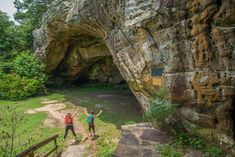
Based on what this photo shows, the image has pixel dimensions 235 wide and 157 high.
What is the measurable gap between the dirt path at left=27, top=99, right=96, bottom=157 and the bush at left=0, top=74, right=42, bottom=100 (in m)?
3.05

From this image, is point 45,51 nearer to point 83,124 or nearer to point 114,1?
point 83,124

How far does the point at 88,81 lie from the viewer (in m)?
28.5

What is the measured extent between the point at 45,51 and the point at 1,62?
6114 mm

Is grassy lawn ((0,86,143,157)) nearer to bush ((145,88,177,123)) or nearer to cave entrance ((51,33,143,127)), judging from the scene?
cave entrance ((51,33,143,127))

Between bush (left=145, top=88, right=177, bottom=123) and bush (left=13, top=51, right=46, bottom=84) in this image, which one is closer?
bush (left=145, top=88, right=177, bottom=123)

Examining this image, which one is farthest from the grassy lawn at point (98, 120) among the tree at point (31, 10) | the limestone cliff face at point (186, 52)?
the tree at point (31, 10)

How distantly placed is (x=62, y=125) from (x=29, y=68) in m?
12.0

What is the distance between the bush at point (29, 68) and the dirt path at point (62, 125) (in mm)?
4253

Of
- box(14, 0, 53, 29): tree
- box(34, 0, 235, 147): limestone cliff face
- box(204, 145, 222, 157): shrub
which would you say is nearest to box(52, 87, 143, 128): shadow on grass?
box(34, 0, 235, 147): limestone cliff face

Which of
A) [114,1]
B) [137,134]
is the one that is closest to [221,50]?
[137,134]

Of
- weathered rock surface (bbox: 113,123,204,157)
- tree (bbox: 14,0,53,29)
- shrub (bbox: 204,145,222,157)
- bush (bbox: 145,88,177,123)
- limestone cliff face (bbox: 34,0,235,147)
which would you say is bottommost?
shrub (bbox: 204,145,222,157)

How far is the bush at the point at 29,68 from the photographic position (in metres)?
22.1

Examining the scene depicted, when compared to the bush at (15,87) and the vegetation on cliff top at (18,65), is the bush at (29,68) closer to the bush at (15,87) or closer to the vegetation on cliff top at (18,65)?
the vegetation on cliff top at (18,65)

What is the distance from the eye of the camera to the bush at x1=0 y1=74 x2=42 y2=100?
20.7 metres
